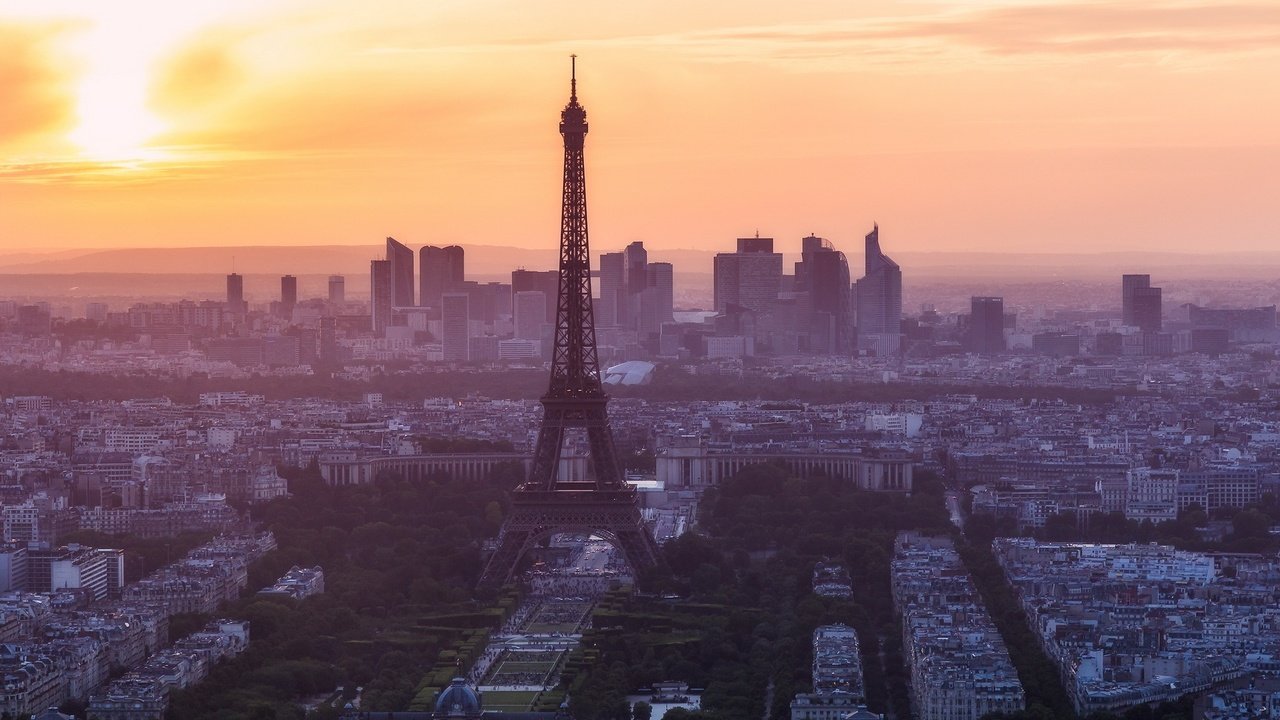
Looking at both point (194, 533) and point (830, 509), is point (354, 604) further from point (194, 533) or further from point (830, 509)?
point (830, 509)

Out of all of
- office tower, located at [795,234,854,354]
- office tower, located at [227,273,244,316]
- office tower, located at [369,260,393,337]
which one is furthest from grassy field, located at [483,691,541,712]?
office tower, located at [227,273,244,316]

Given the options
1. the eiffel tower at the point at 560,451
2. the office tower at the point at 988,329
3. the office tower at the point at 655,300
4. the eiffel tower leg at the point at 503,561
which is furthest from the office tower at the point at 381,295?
the eiffel tower leg at the point at 503,561

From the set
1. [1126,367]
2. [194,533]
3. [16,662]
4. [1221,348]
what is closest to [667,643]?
[16,662]

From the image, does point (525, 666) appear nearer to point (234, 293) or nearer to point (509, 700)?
point (509, 700)

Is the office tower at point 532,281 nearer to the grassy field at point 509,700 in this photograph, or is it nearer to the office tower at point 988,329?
the office tower at point 988,329

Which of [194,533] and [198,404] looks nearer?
[194,533]

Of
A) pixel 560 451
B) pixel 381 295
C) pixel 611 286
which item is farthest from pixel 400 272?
pixel 560 451

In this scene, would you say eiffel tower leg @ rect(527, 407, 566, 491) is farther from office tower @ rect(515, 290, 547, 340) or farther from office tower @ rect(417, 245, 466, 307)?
office tower @ rect(417, 245, 466, 307)
